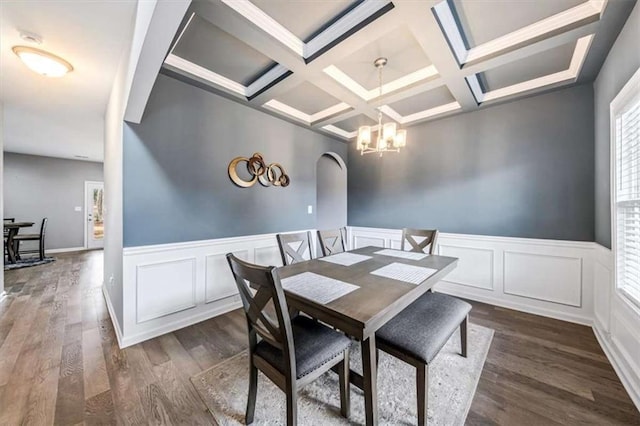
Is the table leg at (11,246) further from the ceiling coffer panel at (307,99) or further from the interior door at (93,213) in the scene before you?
the ceiling coffer panel at (307,99)

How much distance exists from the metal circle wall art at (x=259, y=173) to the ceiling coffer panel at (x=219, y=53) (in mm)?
887

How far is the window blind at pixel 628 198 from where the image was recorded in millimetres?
1603

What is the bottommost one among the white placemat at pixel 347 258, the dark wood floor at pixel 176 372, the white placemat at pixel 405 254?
the dark wood floor at pixel 176 372

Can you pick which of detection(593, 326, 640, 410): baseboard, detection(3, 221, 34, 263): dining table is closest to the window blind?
detection(593, 326, 640, 410): baseboard

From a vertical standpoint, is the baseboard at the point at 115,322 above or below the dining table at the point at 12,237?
below

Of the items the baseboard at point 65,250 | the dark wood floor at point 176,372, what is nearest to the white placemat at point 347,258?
the dark wood floor at point 176,372

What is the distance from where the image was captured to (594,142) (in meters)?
2.42

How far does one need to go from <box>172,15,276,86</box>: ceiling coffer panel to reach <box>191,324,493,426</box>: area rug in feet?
8.48

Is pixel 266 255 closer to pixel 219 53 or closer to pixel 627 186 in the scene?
pixel 219 53

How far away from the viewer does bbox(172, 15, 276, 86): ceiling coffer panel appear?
187 cm

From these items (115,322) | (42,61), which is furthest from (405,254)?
(42,61)

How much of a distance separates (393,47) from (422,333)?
2228mm

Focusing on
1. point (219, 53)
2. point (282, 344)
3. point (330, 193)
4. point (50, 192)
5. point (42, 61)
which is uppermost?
point (219, 53)

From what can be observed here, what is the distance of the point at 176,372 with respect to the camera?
1796 mm
